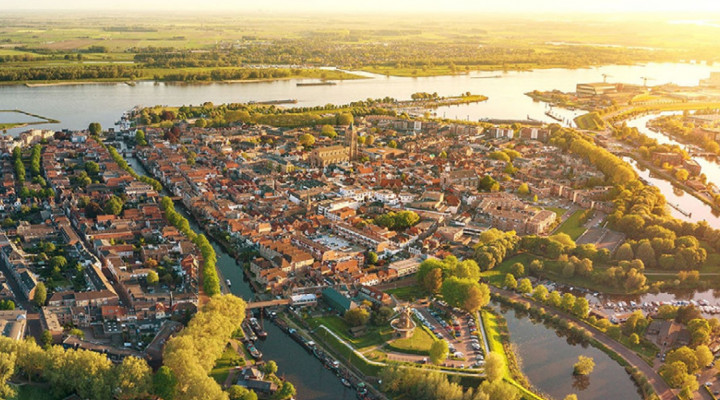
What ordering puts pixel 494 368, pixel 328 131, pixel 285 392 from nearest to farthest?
pixel 285 392, pixel 494 368, pixel 328 131

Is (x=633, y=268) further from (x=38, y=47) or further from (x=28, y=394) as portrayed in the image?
(x=38, y=47)

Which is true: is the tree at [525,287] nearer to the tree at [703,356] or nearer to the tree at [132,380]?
the tree at [703,356]

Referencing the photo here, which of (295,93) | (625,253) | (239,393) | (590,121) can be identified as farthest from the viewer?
(295,93)

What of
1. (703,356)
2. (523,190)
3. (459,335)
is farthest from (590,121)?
(459,335)

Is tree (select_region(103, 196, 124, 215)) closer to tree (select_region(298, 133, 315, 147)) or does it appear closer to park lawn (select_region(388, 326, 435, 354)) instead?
park lawn (select_region(388, 326, 435, 354))

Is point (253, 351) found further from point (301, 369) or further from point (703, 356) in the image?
point (703, 356)

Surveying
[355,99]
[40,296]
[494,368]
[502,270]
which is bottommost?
[502,270]

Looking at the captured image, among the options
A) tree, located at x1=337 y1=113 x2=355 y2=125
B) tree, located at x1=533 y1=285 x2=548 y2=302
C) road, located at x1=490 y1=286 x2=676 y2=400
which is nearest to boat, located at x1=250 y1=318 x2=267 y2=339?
road, located at x1=490 y1=286 x2=676 y2=400
